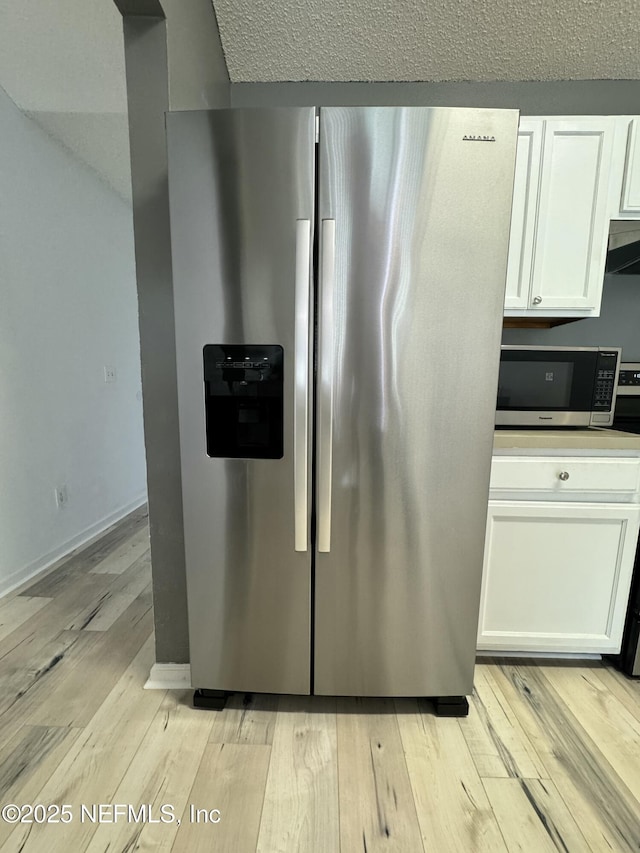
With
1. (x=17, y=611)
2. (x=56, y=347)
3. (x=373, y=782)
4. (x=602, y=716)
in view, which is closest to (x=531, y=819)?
(x=373, y=782)

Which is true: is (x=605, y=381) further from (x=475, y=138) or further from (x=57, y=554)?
(x=57, y=554)

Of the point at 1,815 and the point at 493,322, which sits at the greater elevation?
the point at 493,322

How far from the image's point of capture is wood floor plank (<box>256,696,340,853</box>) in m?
1.04

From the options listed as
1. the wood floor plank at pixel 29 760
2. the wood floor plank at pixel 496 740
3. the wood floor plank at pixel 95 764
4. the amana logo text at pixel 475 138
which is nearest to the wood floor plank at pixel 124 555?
the wood floor plank at pixel 95 764

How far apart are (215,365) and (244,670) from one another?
1.04m

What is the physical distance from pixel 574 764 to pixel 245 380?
5.17ft

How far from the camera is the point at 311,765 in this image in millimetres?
1237

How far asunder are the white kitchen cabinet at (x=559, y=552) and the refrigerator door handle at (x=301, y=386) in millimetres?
790

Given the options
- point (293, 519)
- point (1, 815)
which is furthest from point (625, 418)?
point (1, 815)

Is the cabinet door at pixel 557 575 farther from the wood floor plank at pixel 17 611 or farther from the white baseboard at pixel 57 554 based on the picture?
the white baseboard at pixel 57 554

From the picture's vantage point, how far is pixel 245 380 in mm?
1224

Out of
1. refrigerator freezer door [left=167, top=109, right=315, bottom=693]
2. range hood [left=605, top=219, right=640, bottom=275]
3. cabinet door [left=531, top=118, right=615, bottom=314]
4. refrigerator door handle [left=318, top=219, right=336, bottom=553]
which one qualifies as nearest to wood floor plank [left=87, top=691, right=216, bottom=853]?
refrigerator freezer door [left=167, top=109, right=315, bottom=693]

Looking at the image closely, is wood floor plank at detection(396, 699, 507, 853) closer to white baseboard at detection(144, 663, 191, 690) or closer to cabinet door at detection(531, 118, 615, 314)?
white baseboard at detection(144, 663, 191, 690)

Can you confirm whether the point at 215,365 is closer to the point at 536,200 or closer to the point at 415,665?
the point at 415,665
